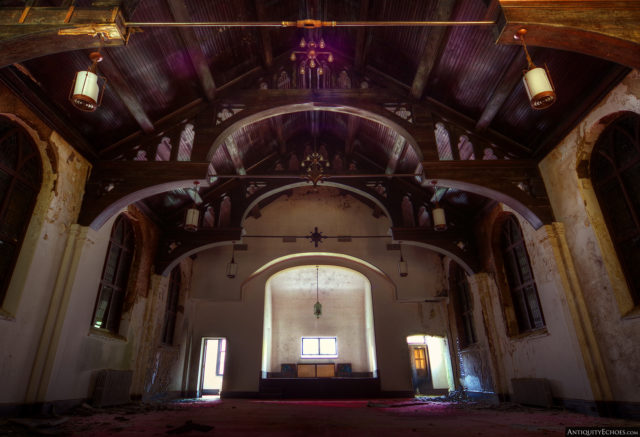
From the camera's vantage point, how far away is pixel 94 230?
6047 millimetres

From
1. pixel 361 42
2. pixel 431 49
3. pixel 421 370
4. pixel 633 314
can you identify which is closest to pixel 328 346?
pixel 421 370

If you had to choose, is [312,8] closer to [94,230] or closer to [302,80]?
[302,80]

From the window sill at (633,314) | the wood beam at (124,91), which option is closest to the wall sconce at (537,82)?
the window sill at (633,314)

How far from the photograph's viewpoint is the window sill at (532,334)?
625 cm

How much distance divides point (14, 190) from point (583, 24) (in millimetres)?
7171

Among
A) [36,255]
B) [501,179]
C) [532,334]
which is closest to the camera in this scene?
[36,255]

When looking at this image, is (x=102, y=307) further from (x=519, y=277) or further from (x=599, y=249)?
(x=599, y=249)

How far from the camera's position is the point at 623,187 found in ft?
15.8

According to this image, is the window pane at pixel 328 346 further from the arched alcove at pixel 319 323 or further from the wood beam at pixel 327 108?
the wood beam at pixel 327 108

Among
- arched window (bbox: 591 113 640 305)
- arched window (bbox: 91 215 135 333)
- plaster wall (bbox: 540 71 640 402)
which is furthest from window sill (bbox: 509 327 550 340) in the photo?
arched window (bbox: 91 215 135 333)

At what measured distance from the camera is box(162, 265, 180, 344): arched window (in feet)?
32.3

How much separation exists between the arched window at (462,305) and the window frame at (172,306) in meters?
8.31

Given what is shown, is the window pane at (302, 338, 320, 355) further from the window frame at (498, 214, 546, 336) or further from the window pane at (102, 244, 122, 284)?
the window pane at (102, 244, 122, 284)

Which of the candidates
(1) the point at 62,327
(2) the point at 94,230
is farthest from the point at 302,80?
(1) the point at 62,327
